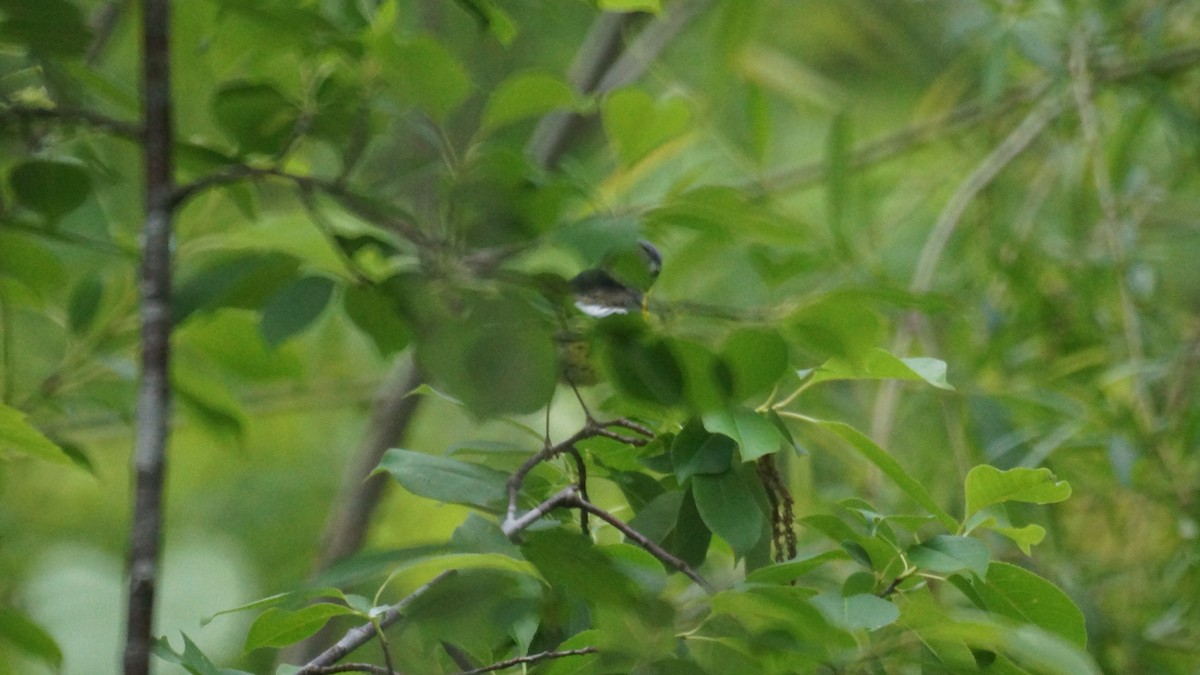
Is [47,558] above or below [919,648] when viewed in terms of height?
below

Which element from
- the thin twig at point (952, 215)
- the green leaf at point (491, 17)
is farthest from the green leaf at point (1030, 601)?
the thin twig at point (952, 215)

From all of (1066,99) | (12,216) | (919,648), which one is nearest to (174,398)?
(12,216)

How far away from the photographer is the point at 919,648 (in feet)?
1.27

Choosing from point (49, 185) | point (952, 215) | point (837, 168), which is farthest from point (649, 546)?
point (952, 215)

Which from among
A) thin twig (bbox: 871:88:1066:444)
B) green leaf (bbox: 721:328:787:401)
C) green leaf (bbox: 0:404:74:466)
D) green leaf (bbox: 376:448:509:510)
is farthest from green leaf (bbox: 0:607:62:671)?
thin twig (bbox: 871:88:1066:444)

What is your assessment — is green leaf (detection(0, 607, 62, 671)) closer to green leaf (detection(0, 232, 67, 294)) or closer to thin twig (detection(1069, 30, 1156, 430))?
green leaf (detection(0, 232, 67, 294))

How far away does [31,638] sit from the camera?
513 millimetres

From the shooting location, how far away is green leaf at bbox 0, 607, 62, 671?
0.51m

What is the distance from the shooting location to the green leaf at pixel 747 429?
14.8 inches

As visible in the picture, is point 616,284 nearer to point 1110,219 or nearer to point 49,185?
point 49,185

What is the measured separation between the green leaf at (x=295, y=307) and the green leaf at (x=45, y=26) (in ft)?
0.35

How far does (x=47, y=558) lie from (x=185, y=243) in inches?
27.8

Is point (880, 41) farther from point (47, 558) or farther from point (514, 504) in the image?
point (514, 504)

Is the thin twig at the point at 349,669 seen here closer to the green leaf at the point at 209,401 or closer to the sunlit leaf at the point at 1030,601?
the sunlit leaf at the point at 1030,601
